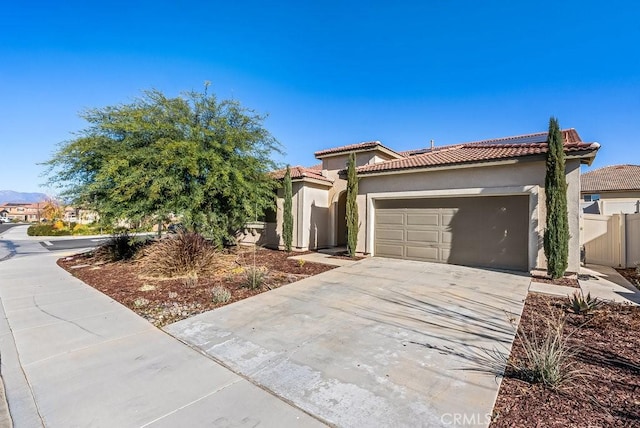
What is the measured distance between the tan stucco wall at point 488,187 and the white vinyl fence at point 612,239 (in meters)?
3.94

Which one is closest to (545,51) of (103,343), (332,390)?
(332,390)

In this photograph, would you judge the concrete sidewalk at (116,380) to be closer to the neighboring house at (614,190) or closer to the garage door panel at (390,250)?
the garage door panel at (390,250)

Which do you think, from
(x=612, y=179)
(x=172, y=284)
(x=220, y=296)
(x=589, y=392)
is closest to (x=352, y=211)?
(x=220, y=296)

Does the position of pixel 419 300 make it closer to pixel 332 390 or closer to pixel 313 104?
pixel 332 390

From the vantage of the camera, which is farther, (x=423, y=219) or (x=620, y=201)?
(x=620, y=201)

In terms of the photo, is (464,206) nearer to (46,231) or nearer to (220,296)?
(220,296)

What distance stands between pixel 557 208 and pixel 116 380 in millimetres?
11009

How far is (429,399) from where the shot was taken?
3006 mm

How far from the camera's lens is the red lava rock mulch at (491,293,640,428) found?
8.71 ft

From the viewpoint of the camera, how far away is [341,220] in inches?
665

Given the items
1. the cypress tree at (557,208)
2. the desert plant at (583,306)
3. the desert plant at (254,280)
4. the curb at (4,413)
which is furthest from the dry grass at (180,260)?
the cypress tree at (557,208)

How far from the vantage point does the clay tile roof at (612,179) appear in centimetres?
2352

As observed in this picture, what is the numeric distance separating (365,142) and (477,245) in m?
8.14

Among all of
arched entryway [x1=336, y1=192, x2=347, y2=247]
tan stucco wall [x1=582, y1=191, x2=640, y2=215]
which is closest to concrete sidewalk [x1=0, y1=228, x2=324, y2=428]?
arched entryway [x1=336, y1=192, x2=347, y2=247]
